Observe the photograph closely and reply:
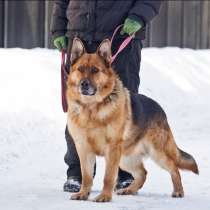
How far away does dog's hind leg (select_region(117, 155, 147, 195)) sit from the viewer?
7586 millimetres

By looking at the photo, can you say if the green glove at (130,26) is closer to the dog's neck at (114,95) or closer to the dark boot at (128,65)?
the dark boot at (128,65)

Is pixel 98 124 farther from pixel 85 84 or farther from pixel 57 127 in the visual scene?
pixel 57 127

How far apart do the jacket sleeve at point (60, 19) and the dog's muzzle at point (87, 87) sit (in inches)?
47.4

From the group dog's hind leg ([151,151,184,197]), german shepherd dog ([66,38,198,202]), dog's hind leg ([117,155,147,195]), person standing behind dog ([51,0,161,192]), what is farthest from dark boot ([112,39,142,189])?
dog's hind leg ([151,151,184,197])

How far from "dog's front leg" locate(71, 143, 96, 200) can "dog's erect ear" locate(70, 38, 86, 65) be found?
28.5 inches

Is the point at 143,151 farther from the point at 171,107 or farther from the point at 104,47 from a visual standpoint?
the point at 171,107

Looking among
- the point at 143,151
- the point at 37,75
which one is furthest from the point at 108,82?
the point at 37,75

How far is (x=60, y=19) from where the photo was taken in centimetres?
782

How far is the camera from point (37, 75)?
12.4m

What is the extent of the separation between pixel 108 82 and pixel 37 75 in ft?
18.7

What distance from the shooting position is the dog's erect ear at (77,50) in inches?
273

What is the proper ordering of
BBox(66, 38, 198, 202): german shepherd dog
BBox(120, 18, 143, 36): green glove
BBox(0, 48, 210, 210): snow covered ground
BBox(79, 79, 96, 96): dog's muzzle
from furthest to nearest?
BBox(120, 18, 143, 36): green glove, BBox(0, 48, 210, 210): snow covered ground, BBox(66, 38, 198, 202): german shepherd dog, BBox(79, 79, 96, 96): dog's muzzle

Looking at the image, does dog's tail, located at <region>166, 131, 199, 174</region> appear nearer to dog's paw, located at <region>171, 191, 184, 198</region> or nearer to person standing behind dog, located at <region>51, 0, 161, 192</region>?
dog's paw, located at <region>171, 191, 184, 198</region>

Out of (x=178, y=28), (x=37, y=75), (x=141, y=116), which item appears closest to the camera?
(x=141, y=116)
